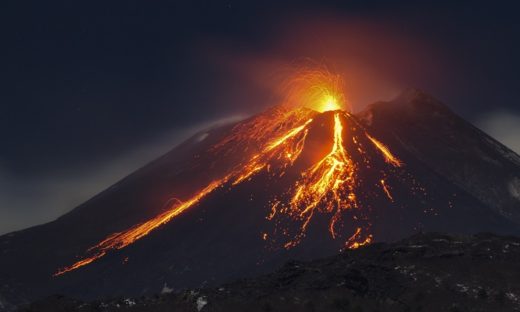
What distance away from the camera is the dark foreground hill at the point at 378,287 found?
67500mm

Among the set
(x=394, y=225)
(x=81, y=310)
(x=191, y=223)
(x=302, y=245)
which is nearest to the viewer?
(x=81, y=310)

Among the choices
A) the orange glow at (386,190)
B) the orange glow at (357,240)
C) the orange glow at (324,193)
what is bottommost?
the orange glow at (357,240)

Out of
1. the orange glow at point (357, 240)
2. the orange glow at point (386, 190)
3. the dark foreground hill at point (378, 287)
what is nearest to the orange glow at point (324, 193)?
the orange glow at point (357, 240)

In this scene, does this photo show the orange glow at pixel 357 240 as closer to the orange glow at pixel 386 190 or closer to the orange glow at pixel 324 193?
the orange glow at pixel 324 193

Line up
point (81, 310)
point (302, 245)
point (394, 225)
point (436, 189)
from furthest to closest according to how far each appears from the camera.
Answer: point (436, 189)
point (394, 225)
point (302, 245)
point (81, 310)

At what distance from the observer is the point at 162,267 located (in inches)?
6639

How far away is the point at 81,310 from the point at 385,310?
25.9 m

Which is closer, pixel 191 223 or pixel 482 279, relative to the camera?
pixel 482 279

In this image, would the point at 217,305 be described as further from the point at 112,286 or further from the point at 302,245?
the point at 112,286

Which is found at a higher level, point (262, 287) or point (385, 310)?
point (262, 287)

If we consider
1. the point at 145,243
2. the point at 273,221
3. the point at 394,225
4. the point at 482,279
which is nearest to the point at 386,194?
the point at 394,225

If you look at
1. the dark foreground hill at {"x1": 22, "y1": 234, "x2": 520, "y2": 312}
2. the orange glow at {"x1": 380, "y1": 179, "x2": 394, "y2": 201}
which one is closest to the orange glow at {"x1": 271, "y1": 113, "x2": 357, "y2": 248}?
the orange glow at {"x1": 380, "y1": 179, "x2": 394, "y2": 201}

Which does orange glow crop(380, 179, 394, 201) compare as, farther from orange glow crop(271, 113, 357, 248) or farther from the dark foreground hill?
the dark foreground hill

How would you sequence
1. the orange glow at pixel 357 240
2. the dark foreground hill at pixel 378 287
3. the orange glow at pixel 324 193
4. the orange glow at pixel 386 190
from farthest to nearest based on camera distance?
the orange glow at pixel 386 190 → the orange glow at pixel 324 193 → the orange glow at pixel 357 240 → the dark foreground hill at pixel 378 287
